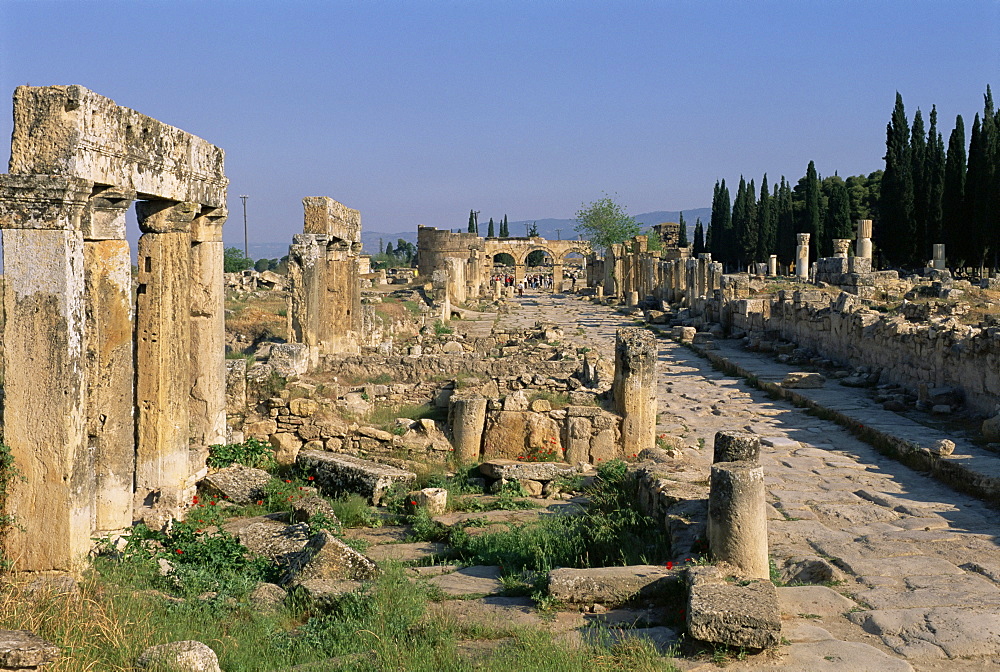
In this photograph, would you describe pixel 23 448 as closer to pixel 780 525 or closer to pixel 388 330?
pixel 780 525

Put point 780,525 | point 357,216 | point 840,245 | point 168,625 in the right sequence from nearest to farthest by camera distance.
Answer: point 168,625, point 780,525, point 357,216, point 840,245

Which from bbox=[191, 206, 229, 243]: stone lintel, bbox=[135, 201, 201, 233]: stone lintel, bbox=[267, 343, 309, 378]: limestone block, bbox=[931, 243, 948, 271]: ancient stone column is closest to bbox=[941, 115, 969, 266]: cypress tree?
bbox=[931, 243, 948, 271]: ancient stone column

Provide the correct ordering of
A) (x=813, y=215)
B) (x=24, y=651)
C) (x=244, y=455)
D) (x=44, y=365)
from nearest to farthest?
(x=24, y=651) → (x=44, y=365) → (x=244, y=455) → (x=813, y=215)

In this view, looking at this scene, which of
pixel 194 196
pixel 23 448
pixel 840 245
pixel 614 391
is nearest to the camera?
pixel 23 448

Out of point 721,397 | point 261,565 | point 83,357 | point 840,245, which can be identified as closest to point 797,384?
point 721,397

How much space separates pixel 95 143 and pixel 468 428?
17.3 ft

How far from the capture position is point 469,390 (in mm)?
11789

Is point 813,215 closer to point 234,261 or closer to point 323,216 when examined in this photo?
point 234,261

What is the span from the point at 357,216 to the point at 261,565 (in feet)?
40.1

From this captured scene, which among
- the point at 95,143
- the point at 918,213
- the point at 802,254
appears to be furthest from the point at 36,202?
the point at 918,213

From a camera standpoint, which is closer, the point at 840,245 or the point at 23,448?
the point at 23,448

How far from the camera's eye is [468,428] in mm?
10445

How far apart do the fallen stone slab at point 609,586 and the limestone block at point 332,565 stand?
1.39 metres

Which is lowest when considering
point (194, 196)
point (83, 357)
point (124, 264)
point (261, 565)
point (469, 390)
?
point (261, 565)
